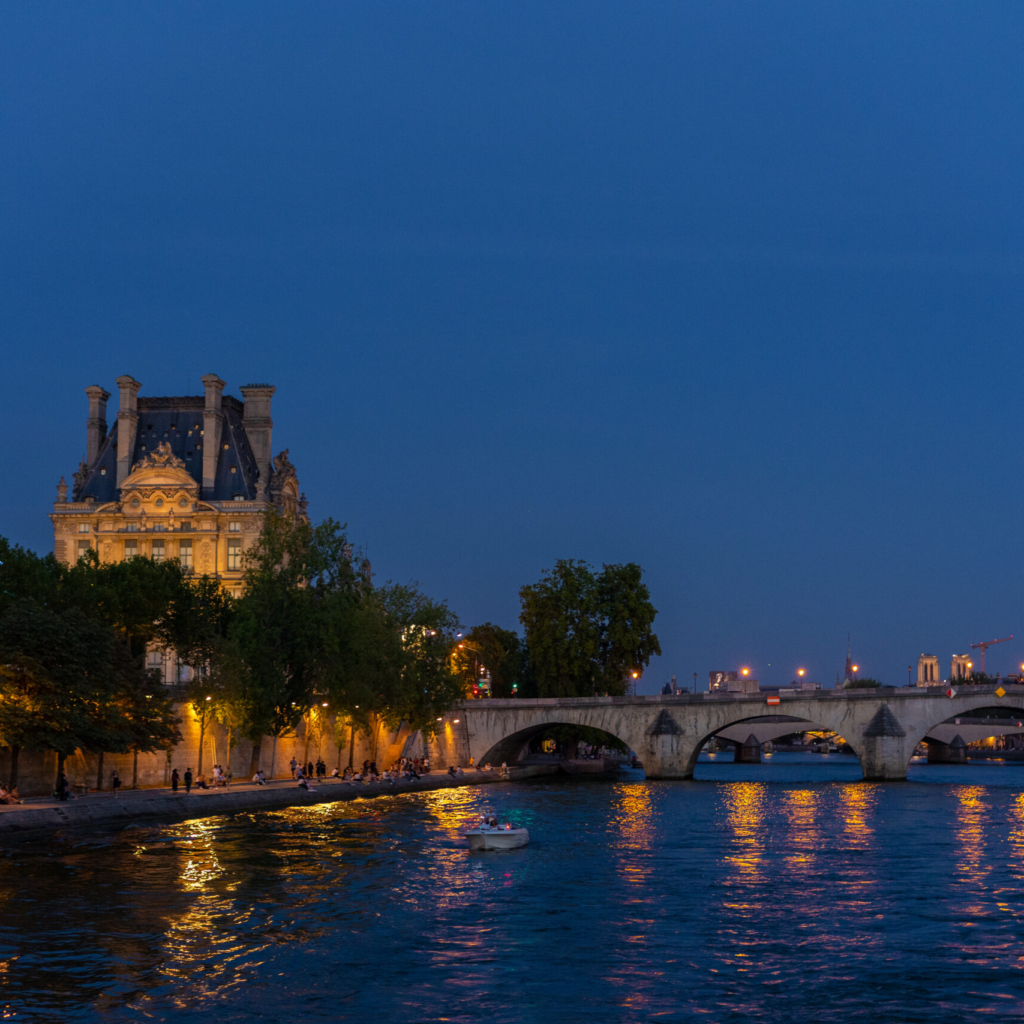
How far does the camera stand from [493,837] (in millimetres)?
48094

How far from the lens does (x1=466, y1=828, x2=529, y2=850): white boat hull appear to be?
47.9m

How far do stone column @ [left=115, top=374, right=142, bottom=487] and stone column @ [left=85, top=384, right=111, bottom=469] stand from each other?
3.54 meters

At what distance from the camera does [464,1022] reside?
944 inches

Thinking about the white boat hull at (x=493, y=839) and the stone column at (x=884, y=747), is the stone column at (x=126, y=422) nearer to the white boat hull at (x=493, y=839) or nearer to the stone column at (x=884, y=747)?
the stone column at (x=884, y=747)

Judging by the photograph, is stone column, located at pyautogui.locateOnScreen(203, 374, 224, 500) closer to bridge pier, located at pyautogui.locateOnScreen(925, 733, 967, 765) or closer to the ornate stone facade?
the ornate stone facade

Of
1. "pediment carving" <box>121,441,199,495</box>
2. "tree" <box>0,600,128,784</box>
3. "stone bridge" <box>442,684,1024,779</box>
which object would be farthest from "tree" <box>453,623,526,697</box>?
"tree" <box>0,600,128,784</box>

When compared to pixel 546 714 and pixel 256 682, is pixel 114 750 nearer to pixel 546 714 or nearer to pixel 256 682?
pixel 256 682

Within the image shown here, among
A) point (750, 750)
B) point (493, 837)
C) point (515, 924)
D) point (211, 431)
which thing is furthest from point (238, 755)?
point (750, 750)

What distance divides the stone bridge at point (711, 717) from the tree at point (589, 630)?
730cm

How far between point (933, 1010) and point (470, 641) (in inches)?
4218

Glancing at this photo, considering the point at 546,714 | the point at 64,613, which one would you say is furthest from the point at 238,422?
the point at 64,613

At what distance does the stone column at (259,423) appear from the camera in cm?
10606

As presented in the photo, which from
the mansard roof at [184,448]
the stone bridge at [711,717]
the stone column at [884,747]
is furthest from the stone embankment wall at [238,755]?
the stone column at [884,747]

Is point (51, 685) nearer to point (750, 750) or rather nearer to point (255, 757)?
point (255, 757)
